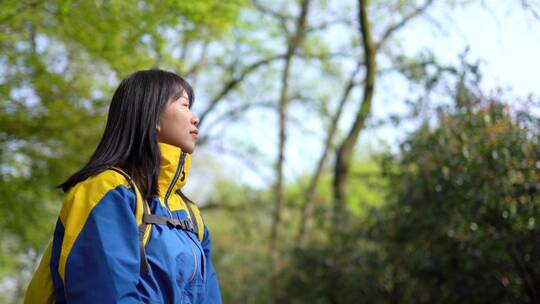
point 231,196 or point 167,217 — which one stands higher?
point 167,217

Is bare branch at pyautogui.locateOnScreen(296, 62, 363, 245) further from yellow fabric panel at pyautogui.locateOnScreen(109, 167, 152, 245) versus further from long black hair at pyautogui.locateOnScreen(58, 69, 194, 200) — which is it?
yellow fabric panel at pyautogui.locateOnScreen(109, 167, 152, 245)

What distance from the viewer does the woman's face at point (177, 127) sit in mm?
2492

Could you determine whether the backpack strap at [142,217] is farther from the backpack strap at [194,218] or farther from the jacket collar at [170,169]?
the backpack strap at [194,218]

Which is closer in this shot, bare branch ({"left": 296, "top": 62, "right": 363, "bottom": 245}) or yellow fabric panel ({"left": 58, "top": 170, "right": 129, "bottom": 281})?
yellow fabric panel ({"left": 58, "top": 170, "right": 129, "bottom": 281})

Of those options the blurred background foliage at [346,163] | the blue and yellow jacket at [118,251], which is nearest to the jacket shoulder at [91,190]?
the blue and yellow jacket at [118,251]

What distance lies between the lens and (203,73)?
53.0 feet

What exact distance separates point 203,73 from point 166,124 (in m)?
13.8

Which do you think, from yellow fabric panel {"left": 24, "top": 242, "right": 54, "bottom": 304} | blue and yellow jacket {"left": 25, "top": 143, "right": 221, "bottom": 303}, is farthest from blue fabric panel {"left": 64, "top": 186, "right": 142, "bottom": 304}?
yellow fabric panel {"left": 24, "top": 242, "right": 54, "bottom": 304}

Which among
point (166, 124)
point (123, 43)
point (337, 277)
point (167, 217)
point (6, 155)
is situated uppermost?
point (123, 43)

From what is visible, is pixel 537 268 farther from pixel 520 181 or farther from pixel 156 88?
pixel 156 88

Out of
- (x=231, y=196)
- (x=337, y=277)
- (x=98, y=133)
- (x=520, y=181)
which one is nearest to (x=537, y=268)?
(x=520, y=181)

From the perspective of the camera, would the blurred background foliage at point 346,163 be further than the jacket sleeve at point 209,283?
Yes

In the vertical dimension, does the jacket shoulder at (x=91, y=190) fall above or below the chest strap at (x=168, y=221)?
above

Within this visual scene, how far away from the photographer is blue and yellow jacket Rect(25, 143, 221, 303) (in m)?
2.03
